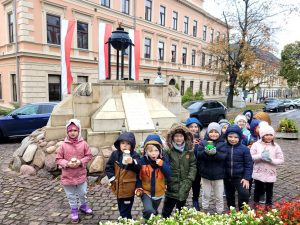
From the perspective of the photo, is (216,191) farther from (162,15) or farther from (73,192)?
(162,15)

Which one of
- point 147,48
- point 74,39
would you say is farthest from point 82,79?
point 147,48

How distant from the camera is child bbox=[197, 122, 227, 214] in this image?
354cm

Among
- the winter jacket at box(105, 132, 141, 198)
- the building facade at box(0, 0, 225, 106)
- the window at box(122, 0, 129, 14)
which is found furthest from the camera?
the window at box(122, 0, 129, 14)

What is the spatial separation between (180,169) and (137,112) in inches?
140

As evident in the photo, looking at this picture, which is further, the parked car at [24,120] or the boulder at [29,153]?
the parked car at [24,120]

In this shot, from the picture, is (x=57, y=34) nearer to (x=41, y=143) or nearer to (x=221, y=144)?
(x=41, y=143)

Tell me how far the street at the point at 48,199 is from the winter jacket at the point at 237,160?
116 centimetres

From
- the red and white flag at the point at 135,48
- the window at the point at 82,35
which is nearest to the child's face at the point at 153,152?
the red and white flag at the point at 135,48

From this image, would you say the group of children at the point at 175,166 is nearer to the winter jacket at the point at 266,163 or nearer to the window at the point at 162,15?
the winter jacket at the point at 266,163

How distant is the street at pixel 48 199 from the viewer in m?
3.85

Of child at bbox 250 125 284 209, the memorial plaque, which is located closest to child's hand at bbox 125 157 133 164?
child at bbox 250 125 284 209

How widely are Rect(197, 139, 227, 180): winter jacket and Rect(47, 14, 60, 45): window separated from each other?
17.8 m

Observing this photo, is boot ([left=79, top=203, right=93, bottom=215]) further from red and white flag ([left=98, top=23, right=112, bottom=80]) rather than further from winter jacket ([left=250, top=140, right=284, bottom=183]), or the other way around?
red and white flag ([left=98, top=23, right=112, bottom=80])

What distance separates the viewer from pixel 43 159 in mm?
5773
